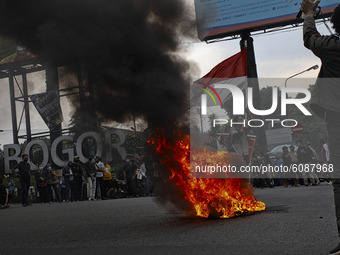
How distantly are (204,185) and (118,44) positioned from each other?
247 centimetres

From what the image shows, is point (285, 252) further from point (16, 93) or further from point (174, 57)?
point (16, 93)

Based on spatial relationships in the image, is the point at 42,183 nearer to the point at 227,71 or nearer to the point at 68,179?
the point at 68,179

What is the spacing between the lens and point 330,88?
364 centimetres

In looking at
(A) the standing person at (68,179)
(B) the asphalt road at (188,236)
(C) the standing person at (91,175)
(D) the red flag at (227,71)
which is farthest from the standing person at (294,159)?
(B) the asphalt road at (188,236)

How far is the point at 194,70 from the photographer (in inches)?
317

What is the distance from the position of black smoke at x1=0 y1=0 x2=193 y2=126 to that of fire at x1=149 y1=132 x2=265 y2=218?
569 mm

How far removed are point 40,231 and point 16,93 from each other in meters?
23.1

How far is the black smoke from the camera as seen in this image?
21.8ft

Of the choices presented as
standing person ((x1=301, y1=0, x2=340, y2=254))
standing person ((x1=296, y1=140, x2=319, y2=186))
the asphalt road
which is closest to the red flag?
the asphalt road

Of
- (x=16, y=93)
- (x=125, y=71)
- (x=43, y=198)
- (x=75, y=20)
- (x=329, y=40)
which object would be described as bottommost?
(x=43, y=198)

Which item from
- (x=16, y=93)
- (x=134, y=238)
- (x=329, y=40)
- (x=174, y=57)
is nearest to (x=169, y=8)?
(x=174, y=57)

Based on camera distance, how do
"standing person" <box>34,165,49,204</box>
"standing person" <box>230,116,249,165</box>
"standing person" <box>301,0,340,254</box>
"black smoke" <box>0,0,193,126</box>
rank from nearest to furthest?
1. "standing person" <box>301,0,340,254</box>
2. "black smoke" <box>0,0,193,126</box>
3. "standing person" <box>230,116,249,165</box>
4. "standing person" <box>34,165,49,204</box>

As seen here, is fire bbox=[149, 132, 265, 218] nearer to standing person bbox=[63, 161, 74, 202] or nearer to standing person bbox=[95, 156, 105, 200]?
standing person bbox=[95, 156, 105, 200]

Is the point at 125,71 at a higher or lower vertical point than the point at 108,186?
higher
